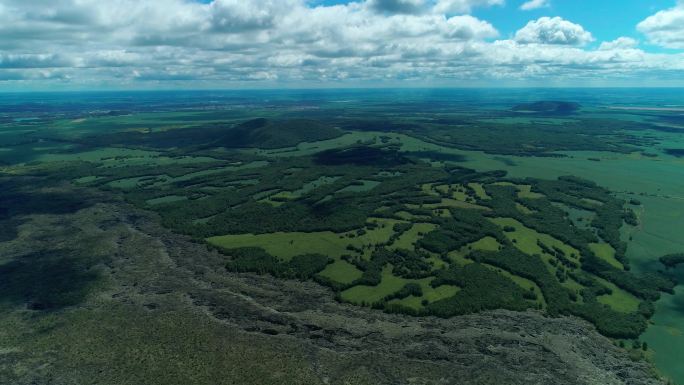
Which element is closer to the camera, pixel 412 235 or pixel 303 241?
pixel 303 241

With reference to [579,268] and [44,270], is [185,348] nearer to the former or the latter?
[44,270]

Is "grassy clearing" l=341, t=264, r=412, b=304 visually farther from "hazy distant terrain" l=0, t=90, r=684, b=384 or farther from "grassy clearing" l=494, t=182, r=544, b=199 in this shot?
"grassy clearing" l=494, t=182, r=544, b=199

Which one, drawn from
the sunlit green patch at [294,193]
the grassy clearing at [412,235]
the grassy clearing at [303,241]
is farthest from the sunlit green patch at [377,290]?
the sunlit green patch at [294,193]

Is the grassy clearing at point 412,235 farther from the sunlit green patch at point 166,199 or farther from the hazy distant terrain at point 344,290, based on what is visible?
the sunlit green patch at point 166,199

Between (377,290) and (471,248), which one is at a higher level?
(471,248)

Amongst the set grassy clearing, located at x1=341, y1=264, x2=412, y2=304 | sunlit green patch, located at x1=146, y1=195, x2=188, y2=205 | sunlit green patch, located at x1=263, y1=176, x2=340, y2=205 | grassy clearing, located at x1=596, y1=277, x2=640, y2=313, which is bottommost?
grassy clearing, located at x1=341, y1=264, x2=412, y2=304

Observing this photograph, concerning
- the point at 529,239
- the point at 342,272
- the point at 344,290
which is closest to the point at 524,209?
the point at 529,239

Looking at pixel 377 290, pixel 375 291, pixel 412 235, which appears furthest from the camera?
pixel 412 235

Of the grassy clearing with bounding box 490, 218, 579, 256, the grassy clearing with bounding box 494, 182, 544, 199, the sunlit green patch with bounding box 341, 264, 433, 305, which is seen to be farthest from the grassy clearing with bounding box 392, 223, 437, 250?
the grassy clearing with bounding box 494, 182, 544, 199

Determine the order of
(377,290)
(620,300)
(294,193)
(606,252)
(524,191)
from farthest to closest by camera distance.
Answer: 1. (294,193)
2. (524,191)
3. (606,252)
4. (377,290)
5. (620,300)

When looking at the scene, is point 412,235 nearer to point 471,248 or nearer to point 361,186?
point 471,248

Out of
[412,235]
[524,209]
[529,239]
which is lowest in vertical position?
[412,235]
